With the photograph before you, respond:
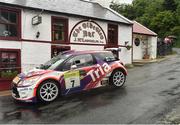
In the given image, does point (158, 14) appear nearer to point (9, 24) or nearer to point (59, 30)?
point (59, 30)

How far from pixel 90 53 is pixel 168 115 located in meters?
4.78

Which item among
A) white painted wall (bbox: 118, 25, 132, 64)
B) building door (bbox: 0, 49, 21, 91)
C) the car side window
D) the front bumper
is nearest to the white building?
white painted wall (bbox: 118, 25, 132, 64)

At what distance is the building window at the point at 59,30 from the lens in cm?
1753

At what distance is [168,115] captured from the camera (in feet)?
24.9

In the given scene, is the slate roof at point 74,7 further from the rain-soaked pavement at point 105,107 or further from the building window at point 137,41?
the rain-soaked pavement at point 105,107

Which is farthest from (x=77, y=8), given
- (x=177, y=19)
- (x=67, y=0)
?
(x=177, y=19)

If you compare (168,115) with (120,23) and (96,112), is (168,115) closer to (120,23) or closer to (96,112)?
(96,112)

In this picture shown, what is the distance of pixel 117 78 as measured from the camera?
39.1 ft

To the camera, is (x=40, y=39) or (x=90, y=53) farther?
(x=40, y=39)

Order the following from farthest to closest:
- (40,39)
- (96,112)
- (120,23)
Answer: (120,23)
(40,39)
(96,112)

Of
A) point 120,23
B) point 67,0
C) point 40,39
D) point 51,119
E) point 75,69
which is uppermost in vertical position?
point 67,0

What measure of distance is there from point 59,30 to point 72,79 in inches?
313

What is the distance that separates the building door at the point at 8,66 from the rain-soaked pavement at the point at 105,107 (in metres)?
3.46

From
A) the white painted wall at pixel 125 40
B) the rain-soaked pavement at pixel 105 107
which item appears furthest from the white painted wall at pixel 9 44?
the white painted wall at pixel 125 40
